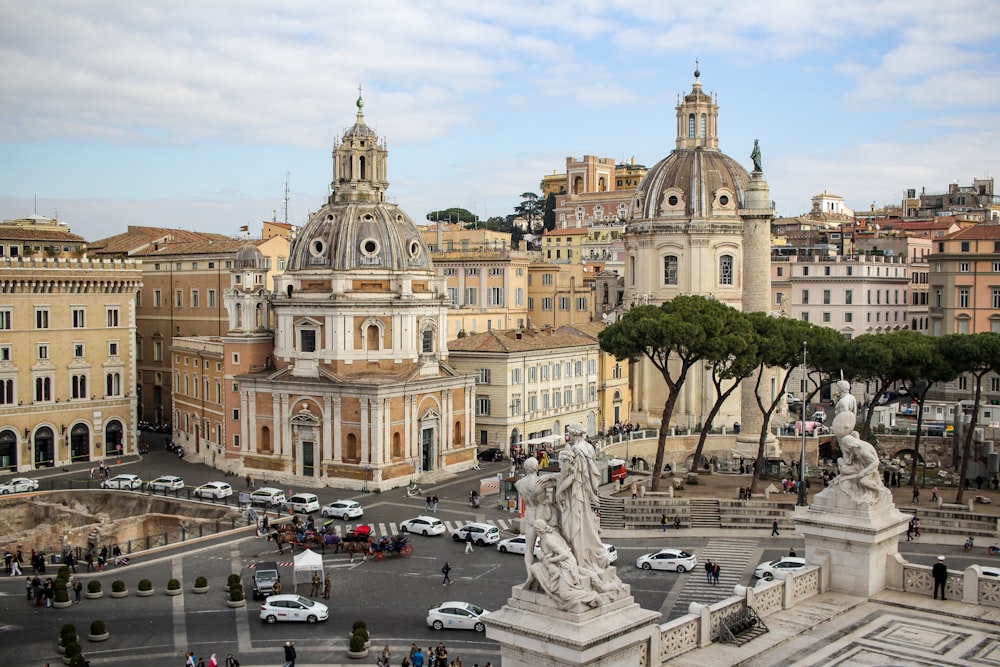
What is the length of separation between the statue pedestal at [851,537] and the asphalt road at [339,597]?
1309 cm

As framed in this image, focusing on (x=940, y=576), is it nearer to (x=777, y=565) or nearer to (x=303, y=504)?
(x=777, y=565)

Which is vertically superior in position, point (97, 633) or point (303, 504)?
point (303, 504)

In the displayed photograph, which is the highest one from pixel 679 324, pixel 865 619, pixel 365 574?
pixel 679 324

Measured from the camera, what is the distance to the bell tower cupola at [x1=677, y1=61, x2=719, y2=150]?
7969cm

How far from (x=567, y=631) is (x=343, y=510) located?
37.9 meters

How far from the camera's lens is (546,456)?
63.5 metres

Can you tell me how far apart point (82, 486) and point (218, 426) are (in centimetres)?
938

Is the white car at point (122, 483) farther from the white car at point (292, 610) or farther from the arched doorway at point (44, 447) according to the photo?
the white car at point (292, 610)

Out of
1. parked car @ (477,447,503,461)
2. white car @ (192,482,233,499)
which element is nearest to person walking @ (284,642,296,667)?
white car @ (192,482,233,499)

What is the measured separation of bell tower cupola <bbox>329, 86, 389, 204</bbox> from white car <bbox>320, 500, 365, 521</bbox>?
21.6 meters

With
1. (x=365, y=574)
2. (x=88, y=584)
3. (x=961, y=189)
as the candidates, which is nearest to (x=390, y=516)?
(x=365, y=574)

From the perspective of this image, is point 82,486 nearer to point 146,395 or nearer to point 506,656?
point 146,395

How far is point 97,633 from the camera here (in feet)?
113

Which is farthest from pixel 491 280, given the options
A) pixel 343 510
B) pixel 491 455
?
pixel 343 510
